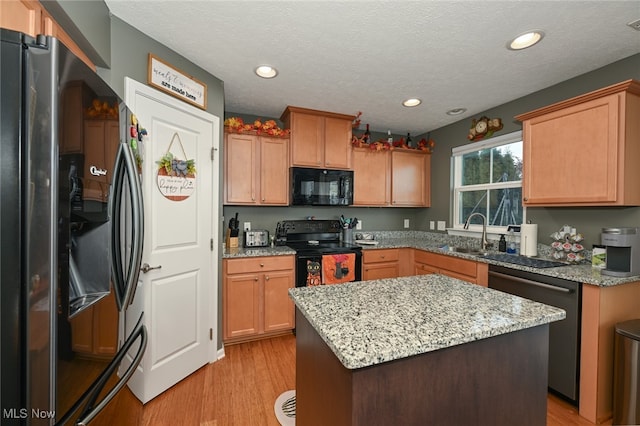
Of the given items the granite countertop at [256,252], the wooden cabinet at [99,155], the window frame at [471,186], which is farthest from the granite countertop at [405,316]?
the window frame at [471,186]

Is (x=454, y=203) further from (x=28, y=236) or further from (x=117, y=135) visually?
(x=28, y=236)

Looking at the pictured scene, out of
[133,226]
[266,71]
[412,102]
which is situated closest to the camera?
[133,226]

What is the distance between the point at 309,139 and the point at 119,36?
186 centimetres

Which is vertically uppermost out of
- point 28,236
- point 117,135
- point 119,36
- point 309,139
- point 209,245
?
point 119,36

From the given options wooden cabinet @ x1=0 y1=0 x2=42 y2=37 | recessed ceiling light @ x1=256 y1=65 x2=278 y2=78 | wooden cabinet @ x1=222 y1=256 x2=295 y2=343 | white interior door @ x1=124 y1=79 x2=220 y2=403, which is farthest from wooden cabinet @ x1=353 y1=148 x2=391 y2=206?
wooden cabinet @ x1=0 y1=0 x2=42 y2=37

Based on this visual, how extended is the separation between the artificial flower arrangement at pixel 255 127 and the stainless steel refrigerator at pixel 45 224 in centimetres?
204

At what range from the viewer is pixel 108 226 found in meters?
1.00

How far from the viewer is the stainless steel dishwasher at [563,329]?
1.81 metres

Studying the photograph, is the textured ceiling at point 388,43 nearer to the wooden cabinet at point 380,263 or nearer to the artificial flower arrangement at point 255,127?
the artificial flower arrangement at point 255,127

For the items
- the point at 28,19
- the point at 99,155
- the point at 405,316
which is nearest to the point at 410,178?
the point at 405,316

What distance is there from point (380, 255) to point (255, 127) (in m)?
2.06

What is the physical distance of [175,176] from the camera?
2012 mm

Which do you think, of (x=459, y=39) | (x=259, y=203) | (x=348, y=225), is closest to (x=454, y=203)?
(x=348, y=225)

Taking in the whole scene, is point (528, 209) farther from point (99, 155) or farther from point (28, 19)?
point (28, 19)
